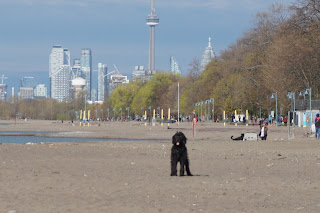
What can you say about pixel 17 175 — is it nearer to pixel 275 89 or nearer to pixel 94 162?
pixel 94 162

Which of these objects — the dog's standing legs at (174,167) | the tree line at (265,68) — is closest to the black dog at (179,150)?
the dog's standing legs at (174,167)

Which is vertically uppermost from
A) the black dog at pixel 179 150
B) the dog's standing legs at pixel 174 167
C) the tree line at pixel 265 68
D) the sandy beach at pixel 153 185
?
the tree line at pixel 265 68

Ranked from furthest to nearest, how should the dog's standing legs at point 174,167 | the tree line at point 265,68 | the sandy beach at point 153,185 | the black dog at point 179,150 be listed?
the tree line at point 265,68
the dog's standing legs at point 174,167
the black dog at point 179,150
the sandy beach at point 153,185

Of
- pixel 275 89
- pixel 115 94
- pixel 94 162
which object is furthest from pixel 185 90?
pixel 94 162

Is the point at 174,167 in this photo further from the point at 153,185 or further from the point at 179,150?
the point at 153,185

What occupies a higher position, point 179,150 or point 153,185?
point 179,150

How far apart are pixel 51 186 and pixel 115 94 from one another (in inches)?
6704

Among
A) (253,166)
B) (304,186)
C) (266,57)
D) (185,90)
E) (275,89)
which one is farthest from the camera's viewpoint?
(185,90)

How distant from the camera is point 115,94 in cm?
Result: 18400

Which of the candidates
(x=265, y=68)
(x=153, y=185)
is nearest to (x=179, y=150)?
(x=153, y=185)

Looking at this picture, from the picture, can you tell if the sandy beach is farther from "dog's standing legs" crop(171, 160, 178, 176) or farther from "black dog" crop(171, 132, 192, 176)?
"black dog" crop(171, 132, 192, 176)

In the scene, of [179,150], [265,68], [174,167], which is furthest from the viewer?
[265,68]

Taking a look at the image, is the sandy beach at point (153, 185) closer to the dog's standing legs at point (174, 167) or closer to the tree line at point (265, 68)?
the dog's standing legs at point (174, 167)

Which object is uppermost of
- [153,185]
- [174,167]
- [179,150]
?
[179,150]
